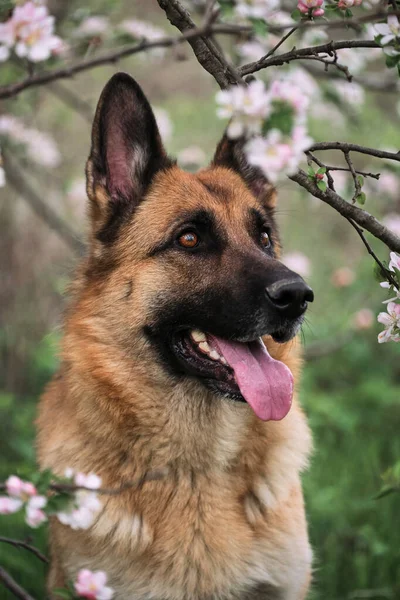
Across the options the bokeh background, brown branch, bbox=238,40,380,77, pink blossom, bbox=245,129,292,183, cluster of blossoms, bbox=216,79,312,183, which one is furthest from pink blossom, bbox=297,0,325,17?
pink blossom, bbox=245,129,292,183

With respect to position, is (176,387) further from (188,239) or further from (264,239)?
(264,239)

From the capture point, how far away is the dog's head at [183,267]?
9.35 ft

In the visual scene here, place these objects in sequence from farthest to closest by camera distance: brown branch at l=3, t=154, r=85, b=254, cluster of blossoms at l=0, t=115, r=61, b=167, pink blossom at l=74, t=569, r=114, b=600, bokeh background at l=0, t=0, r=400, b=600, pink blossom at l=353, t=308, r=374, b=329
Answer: pink blossom at l=353, t=308, r=374, b=329, brown branch at l=3, t=154, r=85, b=254, cluster of blossoms at l=0, t=115, r=61, b=167, bokeh background at l=0, t=0, r=400, b=600, pink blossom at l=74, t=569, r=114, b=600

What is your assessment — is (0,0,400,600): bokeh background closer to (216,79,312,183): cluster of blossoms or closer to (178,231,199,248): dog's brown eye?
(178,231,199,248): dog's brown eye

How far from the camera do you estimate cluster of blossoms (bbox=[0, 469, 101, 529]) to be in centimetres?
181

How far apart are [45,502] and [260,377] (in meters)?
1.27

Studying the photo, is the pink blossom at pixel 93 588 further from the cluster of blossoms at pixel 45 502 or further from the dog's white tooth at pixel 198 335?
the dog's white tooth at pixel 198 335

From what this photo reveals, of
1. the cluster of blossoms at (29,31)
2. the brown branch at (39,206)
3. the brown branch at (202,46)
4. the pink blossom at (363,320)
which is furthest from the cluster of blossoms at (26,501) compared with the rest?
the pink blossom at (363,320)

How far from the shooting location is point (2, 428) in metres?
5.24

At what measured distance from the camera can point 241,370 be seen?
289cm

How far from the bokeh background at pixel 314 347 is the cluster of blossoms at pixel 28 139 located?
2 centimetres

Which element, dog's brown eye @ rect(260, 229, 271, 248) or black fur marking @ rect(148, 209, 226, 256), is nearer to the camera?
black fur marking @ rect(148, 209, 226, 256)

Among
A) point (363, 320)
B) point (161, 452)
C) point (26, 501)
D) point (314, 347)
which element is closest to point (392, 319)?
point (161, 452)

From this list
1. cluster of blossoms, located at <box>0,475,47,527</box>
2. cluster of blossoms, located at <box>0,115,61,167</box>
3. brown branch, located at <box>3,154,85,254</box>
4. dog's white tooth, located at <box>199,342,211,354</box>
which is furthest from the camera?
brown branch, located at <box>3,154,85,254</box>
